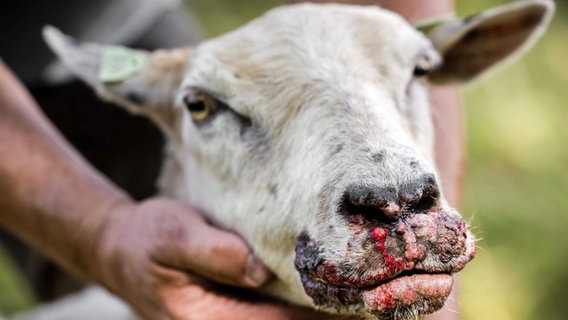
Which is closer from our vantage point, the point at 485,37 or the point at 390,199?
the point at 390,199

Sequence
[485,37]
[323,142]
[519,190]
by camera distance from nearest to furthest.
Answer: [323,142]
[485,37]
[519,190]

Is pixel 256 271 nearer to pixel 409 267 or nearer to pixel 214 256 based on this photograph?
pixel 214 256

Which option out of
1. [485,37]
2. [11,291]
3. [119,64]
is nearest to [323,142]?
[119,64]

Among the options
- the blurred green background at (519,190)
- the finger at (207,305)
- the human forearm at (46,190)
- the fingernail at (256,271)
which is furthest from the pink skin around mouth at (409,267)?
the blurred green background at (519,190)

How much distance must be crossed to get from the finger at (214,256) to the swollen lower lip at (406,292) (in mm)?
845

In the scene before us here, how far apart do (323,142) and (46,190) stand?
70.1 inches

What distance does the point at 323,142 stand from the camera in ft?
10.6

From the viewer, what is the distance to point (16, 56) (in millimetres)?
5758

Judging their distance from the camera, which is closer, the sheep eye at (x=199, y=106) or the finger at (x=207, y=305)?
the finger at (x=207, y=305)

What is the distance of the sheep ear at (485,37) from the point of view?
14.5 ft

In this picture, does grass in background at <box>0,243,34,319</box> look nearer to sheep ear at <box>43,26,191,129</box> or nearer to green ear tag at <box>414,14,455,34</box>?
sheep ear at <box>43,26,191,129</box>

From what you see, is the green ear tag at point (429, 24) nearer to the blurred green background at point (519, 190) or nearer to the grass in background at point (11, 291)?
the blurred green background at point (519, 190)

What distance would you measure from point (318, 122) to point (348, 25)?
0.71 metres

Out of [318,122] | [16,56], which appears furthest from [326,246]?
[16,56]
